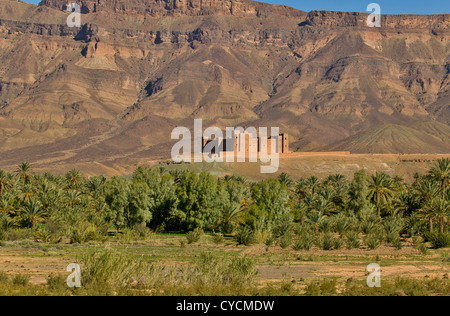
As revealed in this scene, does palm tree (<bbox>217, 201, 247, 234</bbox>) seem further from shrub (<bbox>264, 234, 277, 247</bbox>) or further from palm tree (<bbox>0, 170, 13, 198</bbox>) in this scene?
palm tree (<bbox>0, 170, 13, 198</bbox>)

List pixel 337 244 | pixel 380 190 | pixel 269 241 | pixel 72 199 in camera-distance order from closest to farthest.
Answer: pixel 337 244 < pixel 269 241 < pixel 380 190 < pixel 72 199

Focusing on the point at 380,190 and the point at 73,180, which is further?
the point at 73,180

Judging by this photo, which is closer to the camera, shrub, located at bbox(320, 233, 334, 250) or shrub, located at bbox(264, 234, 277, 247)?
shrub, located at bbox(320, 233, 334, 250)

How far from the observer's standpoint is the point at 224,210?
5269 cm

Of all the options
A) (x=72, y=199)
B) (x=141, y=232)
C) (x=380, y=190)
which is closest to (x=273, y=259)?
(x=141, y=232)

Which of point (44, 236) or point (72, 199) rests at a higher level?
point (72, 199)

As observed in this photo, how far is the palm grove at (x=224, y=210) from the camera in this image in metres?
45.8

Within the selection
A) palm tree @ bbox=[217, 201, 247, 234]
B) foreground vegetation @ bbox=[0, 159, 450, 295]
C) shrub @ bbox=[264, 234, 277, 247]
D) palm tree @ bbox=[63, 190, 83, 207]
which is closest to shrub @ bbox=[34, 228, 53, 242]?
foreground vegetation @ bbox=[0, 159, 450, 295]

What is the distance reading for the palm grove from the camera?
150 ft

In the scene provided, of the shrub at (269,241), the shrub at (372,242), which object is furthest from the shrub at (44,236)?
the shrub at (372,242)

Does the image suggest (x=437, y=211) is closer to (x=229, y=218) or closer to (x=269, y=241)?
(x=269, y=241)

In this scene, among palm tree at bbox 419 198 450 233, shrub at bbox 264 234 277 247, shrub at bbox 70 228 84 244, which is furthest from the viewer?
palm tree at bbox 419 198 450 233
